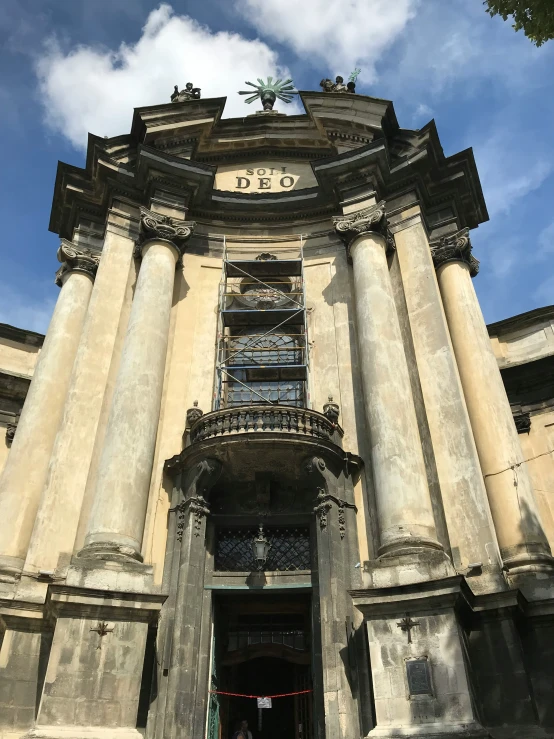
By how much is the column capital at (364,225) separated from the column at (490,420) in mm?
1553

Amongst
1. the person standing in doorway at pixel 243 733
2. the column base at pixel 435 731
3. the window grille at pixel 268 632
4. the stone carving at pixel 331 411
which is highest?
the stone carving at pixel 331 411

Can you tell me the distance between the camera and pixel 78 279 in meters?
17.1

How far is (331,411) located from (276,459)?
Answer: 6.27 ft

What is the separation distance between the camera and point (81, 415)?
1395 cm

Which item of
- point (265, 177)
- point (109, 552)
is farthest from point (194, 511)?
point (265, 177)

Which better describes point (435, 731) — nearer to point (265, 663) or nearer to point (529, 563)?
point (529, 563)

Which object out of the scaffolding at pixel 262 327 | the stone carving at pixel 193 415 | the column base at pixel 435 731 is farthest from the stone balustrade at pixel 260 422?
the column base at pixel 435 731

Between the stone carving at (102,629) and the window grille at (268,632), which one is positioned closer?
the stone carving at (102,629)

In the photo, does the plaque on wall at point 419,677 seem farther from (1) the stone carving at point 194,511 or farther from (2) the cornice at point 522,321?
(2) the cornice at point 522,321

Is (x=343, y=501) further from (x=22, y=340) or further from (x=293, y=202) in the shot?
(x=22, y=340)

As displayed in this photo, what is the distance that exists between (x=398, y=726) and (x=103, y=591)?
16.9 feet

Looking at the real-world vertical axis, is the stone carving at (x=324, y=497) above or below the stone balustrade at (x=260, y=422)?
below

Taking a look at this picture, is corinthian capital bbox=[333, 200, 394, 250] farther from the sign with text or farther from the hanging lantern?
the hanging lantern

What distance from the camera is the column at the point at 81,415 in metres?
12.4
